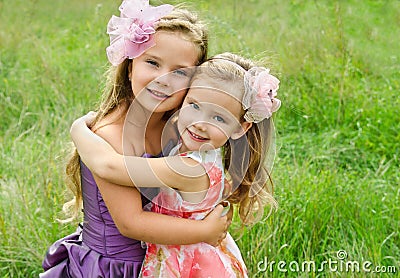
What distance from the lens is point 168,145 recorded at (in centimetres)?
220

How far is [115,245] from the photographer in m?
2.26

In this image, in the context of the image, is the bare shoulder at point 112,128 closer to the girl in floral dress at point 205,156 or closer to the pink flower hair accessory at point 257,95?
the girl in floral dress at point 205,156

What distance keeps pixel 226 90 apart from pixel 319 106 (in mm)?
2440

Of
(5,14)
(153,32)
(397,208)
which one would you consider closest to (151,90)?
(153,32)

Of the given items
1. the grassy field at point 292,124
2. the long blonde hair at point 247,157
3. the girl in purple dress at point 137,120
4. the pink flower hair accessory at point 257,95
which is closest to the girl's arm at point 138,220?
the girl in purple dress at point 137,120

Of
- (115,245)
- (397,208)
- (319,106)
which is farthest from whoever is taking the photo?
(319,106)

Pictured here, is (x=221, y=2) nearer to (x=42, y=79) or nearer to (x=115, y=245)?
(x=42, y=79)

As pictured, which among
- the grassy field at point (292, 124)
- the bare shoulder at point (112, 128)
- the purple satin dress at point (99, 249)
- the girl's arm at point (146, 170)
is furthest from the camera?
the grassy field at point (292, 124)

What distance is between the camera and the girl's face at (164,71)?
2.04 meters

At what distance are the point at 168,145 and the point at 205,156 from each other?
0.19 meters

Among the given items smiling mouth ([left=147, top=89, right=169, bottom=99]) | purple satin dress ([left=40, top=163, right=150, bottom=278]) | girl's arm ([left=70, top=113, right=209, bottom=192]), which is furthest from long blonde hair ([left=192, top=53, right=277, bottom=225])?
purple satin dress ([left=40, top=163, right=150, bottom=278])

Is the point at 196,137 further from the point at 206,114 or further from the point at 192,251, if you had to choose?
the point at 192,251

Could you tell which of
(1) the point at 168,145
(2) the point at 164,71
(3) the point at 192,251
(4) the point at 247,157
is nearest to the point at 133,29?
(2) the point at 164,71

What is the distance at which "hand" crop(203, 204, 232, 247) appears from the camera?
2.12m
